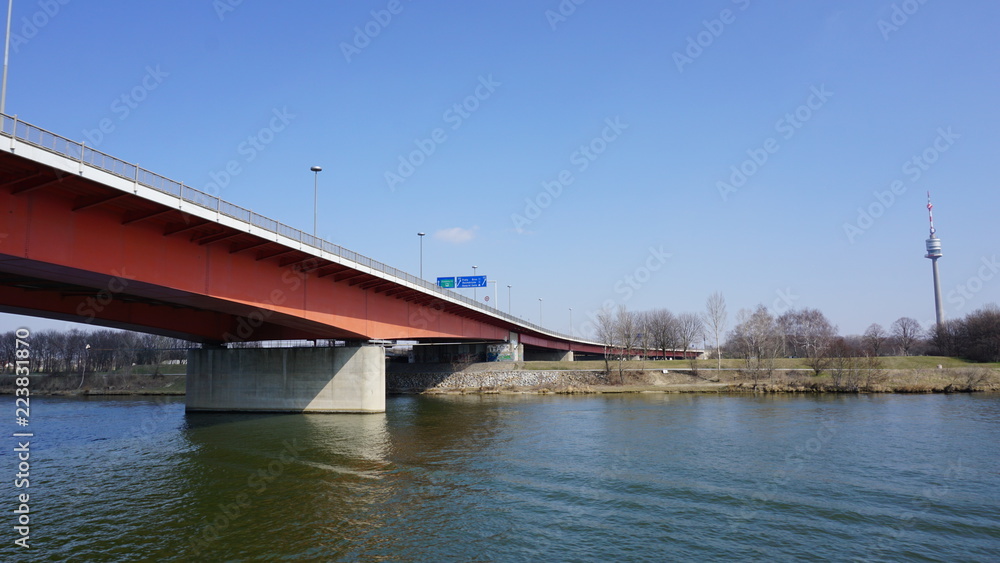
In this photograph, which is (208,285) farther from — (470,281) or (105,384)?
(105,384)

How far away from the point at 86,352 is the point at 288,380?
86.5 metres

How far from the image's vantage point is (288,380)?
48.2 m

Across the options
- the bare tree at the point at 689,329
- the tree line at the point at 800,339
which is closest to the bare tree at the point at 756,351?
the tree line at the point at 800,339

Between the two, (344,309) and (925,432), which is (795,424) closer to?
(925,432)

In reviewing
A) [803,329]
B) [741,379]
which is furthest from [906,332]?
[741,379]

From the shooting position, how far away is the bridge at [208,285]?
20.0 metres

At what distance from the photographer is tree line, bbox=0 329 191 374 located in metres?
104

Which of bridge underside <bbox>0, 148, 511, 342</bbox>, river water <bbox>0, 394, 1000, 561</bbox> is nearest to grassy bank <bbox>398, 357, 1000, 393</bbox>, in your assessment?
river water <bbox>0, 394, 1000, 561</bbox>

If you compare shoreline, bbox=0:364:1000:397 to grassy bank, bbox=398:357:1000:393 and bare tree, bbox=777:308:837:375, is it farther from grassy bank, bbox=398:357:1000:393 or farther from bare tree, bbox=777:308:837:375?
bare tree, bbox=777:308:837:375

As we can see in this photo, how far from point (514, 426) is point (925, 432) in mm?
23137

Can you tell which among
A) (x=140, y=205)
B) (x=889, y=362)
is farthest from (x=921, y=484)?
(x=889, y=362)

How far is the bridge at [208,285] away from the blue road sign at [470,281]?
883cm

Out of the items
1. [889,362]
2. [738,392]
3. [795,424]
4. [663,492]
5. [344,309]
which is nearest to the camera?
[663,492]

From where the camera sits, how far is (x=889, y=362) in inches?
2876
